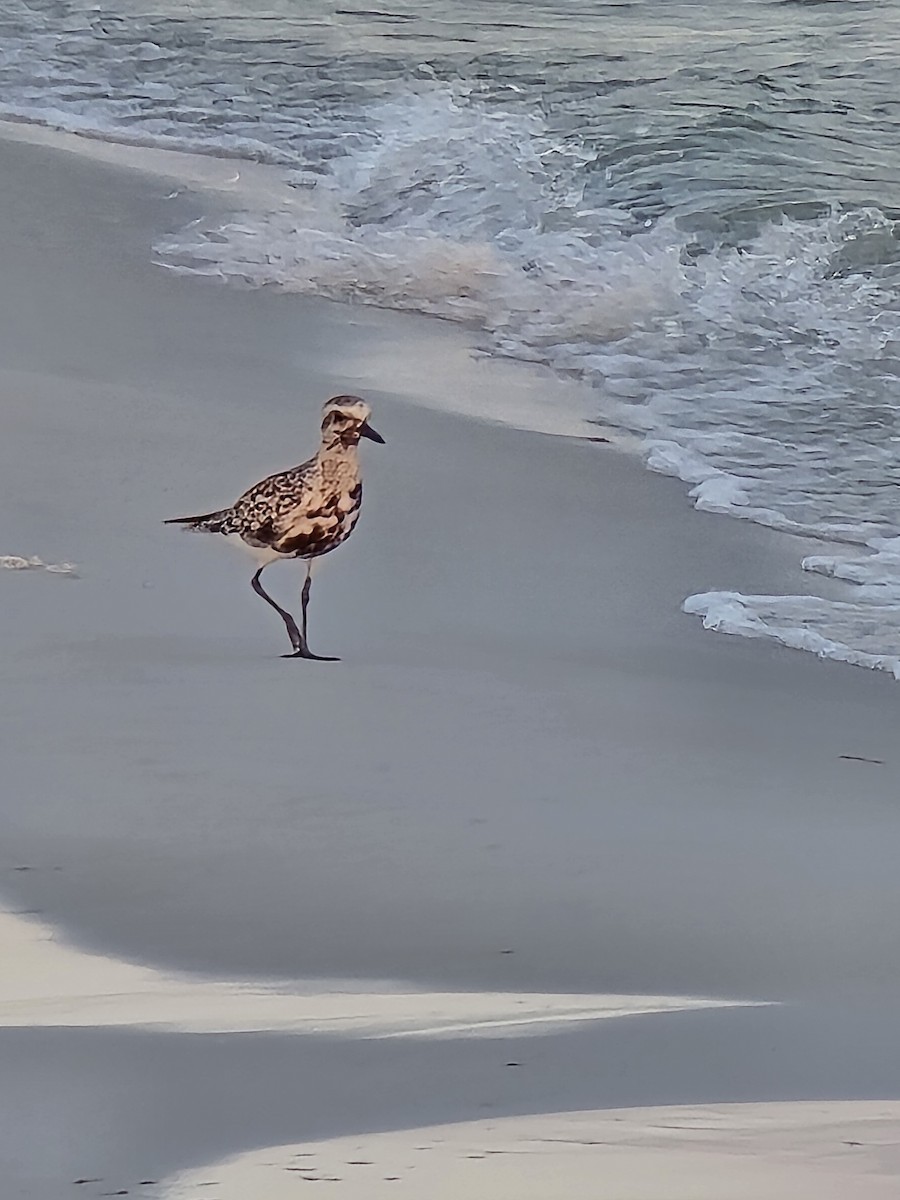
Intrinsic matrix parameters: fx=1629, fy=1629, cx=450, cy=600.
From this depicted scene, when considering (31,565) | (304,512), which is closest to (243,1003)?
(304,512)

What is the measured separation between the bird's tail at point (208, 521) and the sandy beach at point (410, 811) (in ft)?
0.09

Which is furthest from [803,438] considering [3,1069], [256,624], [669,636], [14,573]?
[3,1069]

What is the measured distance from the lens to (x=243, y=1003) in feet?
5.20

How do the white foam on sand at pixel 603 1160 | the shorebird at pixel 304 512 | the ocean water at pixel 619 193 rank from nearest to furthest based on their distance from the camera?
the white foam on sand at pixel 603 1160
the shorebird at pixel 304 512
the ocean water at pixel 619 193

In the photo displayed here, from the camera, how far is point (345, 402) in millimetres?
2186

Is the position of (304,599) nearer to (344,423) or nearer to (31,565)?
(344,423)

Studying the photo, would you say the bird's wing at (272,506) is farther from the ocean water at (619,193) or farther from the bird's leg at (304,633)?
the ocean water at (619,193)

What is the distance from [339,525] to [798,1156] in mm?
989

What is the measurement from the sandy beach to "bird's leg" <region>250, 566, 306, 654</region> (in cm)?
2

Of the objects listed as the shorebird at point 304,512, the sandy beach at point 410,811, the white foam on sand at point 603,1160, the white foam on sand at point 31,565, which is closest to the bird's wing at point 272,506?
the shorebird at point 304,512

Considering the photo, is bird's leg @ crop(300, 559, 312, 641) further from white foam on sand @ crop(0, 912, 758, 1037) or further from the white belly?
white foam on sand @ crop(0, 912, 758, 1037)

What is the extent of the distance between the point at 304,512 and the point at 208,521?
0.18 meters

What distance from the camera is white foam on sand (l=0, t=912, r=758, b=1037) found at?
1.55 meters

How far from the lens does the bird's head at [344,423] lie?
2.16 m
